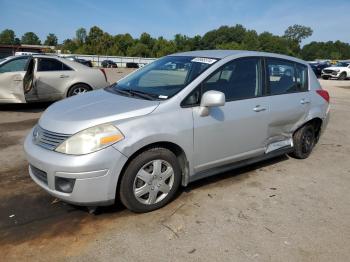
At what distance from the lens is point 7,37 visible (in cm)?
14000

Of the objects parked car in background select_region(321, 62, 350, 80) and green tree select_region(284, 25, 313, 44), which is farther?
green tree select_region(284, 25, 313, 44)

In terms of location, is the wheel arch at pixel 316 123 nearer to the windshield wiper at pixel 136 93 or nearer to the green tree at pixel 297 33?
the windshield wiper at pixel 136 93

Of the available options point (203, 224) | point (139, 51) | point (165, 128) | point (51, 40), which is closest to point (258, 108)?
point (165, 128)

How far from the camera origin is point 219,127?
4.02 metres

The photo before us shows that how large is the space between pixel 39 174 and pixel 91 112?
0.80 metres

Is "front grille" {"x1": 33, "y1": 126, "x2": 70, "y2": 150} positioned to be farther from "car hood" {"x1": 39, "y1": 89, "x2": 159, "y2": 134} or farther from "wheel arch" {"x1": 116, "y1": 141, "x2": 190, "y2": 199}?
"wheel arch" {"x1": 116, "y1": 141, "x2": 190, "y2": 199}

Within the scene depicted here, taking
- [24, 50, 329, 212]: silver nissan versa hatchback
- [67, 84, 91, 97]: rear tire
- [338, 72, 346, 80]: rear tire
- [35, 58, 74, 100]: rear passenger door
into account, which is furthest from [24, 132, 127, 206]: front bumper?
[338, 72, 346, 80]: rear tire

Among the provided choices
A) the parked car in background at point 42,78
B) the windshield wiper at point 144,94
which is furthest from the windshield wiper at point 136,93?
the parked car in background at point 42,78

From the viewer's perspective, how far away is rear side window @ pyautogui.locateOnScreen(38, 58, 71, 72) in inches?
364

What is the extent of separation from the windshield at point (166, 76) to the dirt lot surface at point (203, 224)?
1250 millimetres

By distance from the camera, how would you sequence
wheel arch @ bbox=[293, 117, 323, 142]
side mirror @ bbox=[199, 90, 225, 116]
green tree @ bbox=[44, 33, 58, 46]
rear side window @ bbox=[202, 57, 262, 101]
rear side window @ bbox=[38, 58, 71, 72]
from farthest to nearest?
green tree @ bbox=[44, 33, 58, 46], rear side window @ bbox=[38, 58, 71, 72], wheel arch @ bbox=[293, 117, 323, 142], rear side window @ bbox=[202, 57, 262, 101], side mirror @ bbox=[199, 90, 225, 116]

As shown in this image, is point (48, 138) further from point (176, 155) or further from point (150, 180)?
point (176, 155)

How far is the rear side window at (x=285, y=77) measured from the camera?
188 inches

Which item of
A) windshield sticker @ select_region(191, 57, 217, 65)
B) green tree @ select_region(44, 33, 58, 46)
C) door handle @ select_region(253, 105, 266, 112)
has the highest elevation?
green tree @ select_region(44, 33, 58, 46)
